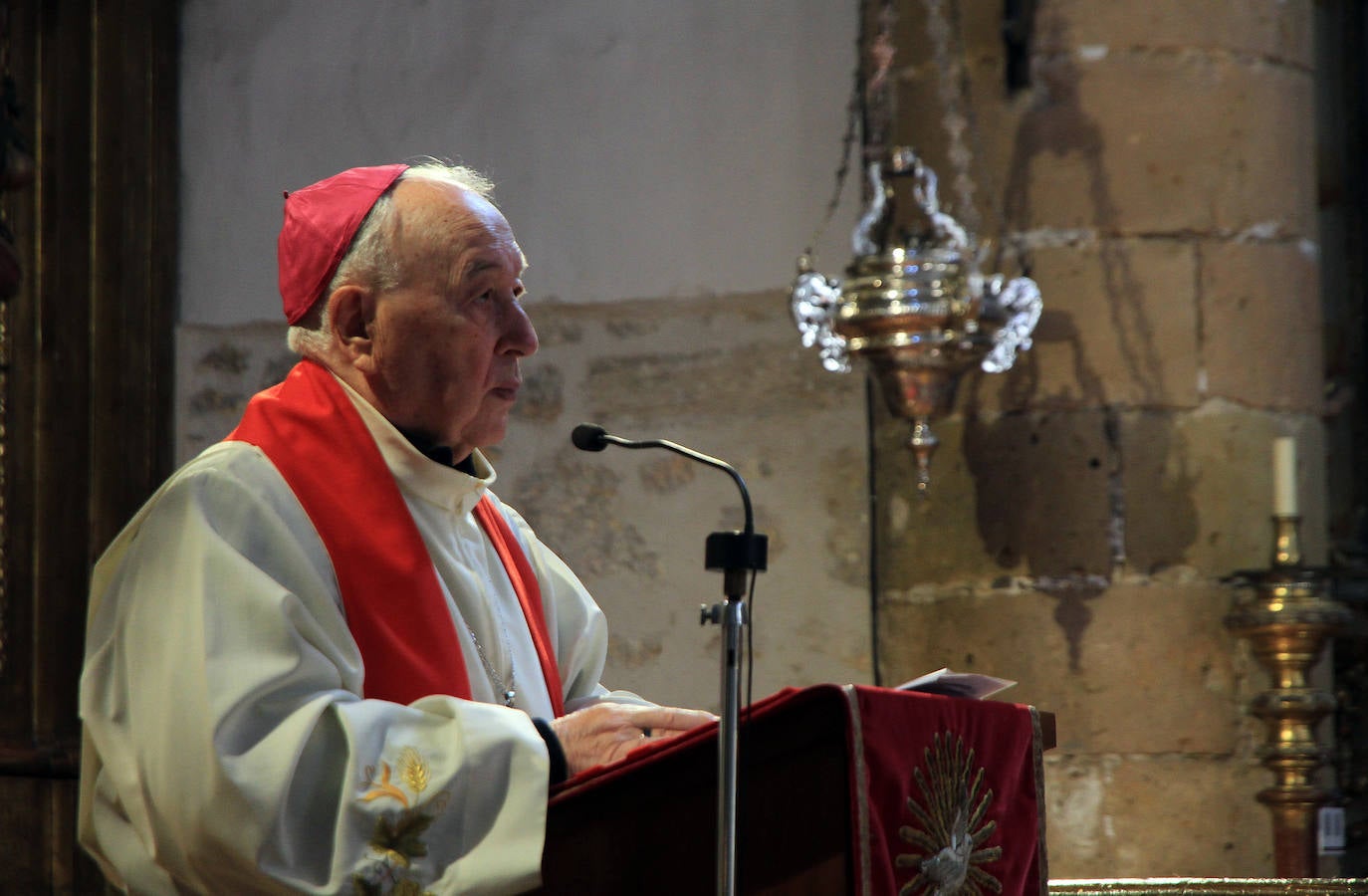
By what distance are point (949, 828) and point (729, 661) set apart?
404mm

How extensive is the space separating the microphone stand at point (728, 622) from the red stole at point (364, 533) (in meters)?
0.56

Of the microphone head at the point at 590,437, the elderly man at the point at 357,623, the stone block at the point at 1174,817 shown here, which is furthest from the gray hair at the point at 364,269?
the stone block at the point at 1174,817

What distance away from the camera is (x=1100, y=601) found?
15.3ft

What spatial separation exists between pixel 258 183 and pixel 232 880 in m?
3.75

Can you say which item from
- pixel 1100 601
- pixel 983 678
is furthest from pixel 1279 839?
pixel 983 678

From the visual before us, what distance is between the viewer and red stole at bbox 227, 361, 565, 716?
2.65m

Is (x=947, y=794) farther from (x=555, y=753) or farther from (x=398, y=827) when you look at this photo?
(x=398, y=827)

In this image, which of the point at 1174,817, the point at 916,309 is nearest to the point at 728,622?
the point at 916,309

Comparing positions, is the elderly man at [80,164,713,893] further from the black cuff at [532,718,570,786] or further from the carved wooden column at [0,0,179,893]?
the carved wooden column at [0,0,179,893]

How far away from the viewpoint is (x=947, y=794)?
228 cm

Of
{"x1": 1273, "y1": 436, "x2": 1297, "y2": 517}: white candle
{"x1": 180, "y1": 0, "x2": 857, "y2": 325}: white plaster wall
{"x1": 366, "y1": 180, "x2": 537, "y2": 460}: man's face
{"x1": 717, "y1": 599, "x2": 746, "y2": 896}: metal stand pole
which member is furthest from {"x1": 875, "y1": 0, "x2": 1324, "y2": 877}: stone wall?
{"x1": 717, "y1": 599, "x2": 746, "y2": 896}: metal stand pole

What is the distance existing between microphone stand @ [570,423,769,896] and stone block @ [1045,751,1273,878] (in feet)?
8.97

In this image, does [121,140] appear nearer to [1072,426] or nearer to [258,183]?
[258,183]

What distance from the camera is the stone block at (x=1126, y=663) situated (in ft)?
15.1
